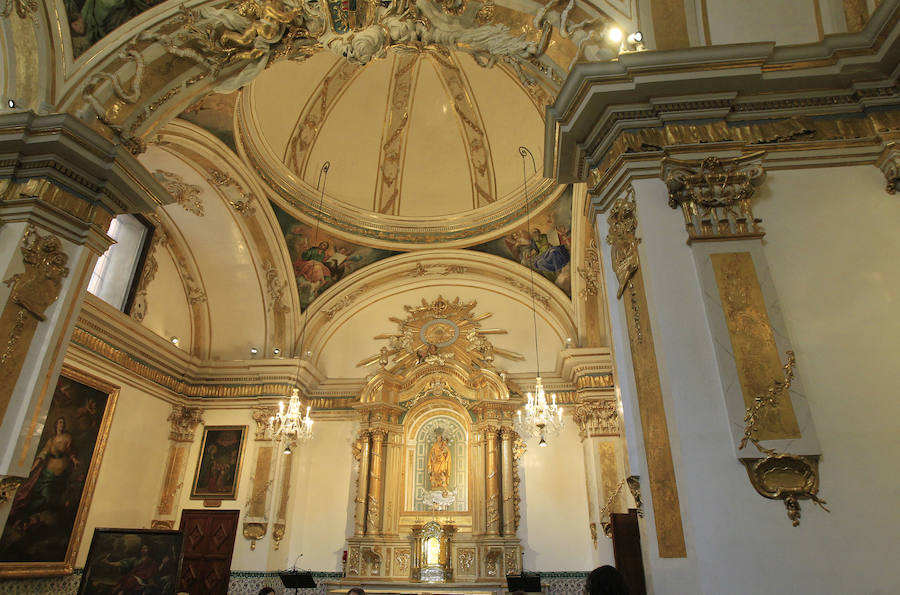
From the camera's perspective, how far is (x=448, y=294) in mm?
13477

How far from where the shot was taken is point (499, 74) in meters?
11.6

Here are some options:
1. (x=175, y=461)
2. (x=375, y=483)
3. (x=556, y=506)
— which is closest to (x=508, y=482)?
(x=556, y=506)

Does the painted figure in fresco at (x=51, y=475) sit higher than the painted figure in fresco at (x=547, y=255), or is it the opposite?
the painted figure in fresco at (x=547, y=255)

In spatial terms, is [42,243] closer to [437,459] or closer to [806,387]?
[806,387]

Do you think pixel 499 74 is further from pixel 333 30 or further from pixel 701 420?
pixel 701 420

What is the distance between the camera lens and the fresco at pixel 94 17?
236 inches

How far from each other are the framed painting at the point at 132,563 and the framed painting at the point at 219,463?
12.4ft

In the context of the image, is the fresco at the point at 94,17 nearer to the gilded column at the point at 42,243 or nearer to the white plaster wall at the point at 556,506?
the gilded column at the point at 42,243

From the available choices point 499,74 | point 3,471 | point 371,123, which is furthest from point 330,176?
point 3,471

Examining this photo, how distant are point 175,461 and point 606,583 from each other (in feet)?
35.9

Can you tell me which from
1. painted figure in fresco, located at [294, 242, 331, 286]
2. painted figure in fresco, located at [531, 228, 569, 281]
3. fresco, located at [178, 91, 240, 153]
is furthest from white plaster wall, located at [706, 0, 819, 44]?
painted figure in fresco, located at [294, 242, 331, 286]

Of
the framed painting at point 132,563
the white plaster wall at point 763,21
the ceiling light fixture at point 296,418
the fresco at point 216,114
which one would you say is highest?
the fresco at point 216,114

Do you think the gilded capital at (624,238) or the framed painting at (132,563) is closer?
the gilded capital at (624,238)

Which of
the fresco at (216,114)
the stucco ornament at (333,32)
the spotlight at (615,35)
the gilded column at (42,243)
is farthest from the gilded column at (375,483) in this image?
the spotlight at (615,35)
